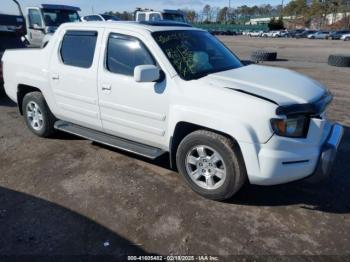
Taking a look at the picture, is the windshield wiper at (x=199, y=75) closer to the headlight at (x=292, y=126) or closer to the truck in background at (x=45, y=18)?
the headlight at (x=292, y=126)

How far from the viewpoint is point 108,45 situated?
14.6 ft

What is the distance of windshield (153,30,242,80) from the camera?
4059mm

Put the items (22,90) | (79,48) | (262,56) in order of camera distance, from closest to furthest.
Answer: (79,48) → (22,90) → (262,56)

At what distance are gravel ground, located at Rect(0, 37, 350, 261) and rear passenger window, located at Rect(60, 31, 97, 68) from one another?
1.35 meters

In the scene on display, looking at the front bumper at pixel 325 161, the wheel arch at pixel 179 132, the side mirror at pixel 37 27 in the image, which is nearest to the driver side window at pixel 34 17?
the side mirror at pixel 37 27

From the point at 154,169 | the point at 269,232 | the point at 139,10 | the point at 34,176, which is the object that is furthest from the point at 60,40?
the point at 139,10

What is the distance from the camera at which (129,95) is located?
4.21 m

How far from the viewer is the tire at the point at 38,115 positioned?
550cm

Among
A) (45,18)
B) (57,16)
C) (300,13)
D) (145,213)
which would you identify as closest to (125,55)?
(145,213)

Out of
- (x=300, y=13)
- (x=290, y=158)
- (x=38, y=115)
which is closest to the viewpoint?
(x=290, y=158)

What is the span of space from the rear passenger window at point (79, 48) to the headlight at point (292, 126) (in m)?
2.58

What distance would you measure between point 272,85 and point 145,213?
1.91 meters

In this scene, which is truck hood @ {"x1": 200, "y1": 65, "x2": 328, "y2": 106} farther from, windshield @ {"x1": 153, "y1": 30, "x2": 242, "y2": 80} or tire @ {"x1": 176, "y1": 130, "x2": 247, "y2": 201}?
tire @ {"x1": 176, "y1": 130, "x2": 247, "y2": 201}

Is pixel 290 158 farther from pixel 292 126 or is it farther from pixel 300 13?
pixel 300 13
